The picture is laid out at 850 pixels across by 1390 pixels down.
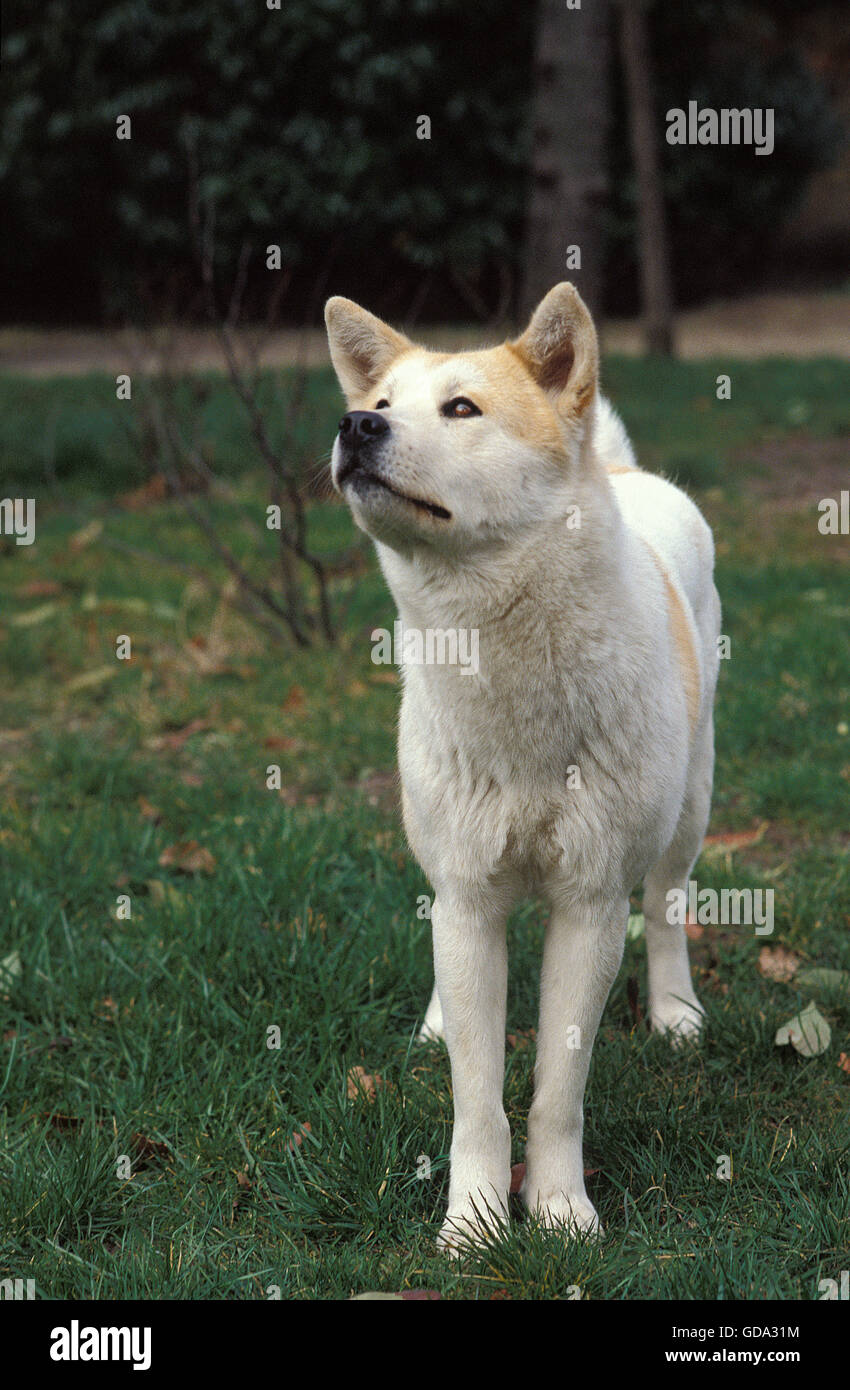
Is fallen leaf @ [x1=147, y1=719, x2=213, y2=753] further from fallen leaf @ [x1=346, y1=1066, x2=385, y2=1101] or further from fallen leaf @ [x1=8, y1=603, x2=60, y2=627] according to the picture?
fallen leaf @ [x1=346, y1=1066, x2=385, y2=1101]

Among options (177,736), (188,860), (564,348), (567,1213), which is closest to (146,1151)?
(567,1213)

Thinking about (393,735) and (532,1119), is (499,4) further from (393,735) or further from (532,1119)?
(532,1119)

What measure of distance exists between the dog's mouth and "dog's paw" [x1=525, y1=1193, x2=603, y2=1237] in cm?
132

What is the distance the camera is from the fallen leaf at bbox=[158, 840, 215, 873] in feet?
13.4

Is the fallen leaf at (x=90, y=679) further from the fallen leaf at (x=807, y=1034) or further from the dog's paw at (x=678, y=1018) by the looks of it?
the fallen leaf at (x=807, y=1034)

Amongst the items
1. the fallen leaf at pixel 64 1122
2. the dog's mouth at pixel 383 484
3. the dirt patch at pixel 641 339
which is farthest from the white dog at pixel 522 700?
the dirt patch at pixel 641 339

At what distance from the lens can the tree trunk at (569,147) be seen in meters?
7.52

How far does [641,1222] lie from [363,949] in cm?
112

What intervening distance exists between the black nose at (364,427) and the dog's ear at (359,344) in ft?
1.61

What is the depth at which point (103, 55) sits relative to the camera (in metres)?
16.2

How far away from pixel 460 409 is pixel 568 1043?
122cm

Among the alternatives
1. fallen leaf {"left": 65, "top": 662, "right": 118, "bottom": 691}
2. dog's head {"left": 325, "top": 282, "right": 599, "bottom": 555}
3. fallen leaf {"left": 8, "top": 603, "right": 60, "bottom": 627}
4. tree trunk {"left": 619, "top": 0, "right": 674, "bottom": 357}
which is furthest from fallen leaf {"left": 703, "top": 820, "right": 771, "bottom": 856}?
tree trunk {"left": 619, "top": 0, "right": 674, "bottom": 357}

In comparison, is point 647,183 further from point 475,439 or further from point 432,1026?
point 475,439

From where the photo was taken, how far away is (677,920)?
3322 mm
